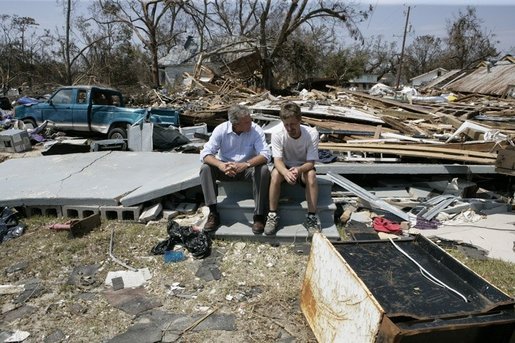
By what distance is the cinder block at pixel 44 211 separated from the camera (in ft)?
16.7

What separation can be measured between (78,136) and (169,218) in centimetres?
840

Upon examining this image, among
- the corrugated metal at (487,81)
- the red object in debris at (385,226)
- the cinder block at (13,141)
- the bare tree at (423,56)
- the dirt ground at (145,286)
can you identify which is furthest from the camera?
the bare tree at (423,56)

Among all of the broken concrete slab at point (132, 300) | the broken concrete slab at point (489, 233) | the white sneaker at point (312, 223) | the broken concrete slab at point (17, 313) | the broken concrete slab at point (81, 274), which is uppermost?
the white sneaker at point (312, 223)

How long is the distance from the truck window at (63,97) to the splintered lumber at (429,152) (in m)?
8.62

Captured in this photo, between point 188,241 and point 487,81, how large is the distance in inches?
861

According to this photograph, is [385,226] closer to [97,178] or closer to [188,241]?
[188,241]

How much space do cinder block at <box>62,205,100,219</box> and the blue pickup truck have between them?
559 centimetres

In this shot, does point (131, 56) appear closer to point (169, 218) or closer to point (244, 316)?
point (169, 218)

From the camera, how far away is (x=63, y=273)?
381cm

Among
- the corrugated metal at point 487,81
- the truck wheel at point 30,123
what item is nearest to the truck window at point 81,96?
the truck wheel at point 30,123

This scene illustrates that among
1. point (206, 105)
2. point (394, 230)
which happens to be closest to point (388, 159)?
point (394, 230)

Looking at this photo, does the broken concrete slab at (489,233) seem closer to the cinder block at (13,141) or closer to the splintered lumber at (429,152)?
A: the splintered lumber at (429,152)

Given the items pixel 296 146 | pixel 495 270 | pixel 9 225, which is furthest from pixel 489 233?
pixel 9 225

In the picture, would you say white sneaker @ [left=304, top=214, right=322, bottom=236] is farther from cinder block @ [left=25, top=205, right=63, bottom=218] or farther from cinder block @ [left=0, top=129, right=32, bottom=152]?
cinder block @ [left=0, top=129, right=32, bottom=152]
